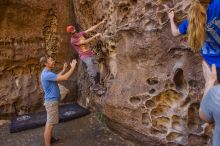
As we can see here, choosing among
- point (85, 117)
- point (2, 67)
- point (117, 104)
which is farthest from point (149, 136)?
point (2, 67)

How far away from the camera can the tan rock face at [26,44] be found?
555cm

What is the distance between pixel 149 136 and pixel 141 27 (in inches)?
55.2

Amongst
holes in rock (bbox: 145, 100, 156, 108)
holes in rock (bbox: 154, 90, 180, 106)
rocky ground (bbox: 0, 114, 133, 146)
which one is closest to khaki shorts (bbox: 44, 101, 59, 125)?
rocky ground (bbox: 0, 114, 133, 146)

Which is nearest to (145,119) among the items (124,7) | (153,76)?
(153,76)

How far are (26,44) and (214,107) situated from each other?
16.1 feet

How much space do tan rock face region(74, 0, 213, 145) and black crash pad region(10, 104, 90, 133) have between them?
999mm

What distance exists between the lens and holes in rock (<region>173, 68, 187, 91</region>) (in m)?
3.37

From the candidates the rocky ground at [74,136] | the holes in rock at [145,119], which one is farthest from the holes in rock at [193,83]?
the rocky ground at [74,136]

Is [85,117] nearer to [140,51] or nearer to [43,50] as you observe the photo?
[43,50]

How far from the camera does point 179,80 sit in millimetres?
3434

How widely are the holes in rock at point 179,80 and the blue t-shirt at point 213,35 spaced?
105 centimetres

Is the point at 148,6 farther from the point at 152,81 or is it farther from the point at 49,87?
the point at 49,87

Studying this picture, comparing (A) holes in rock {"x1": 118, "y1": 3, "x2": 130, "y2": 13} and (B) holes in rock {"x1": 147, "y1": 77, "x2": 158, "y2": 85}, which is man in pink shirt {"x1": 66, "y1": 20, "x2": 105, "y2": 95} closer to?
(A) holes in rock {"x1": 118, "y1": 3, "x2": 130, "y2": 13}

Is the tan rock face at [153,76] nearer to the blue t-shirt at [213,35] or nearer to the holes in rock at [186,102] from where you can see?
the holes in rock at [186,102]
